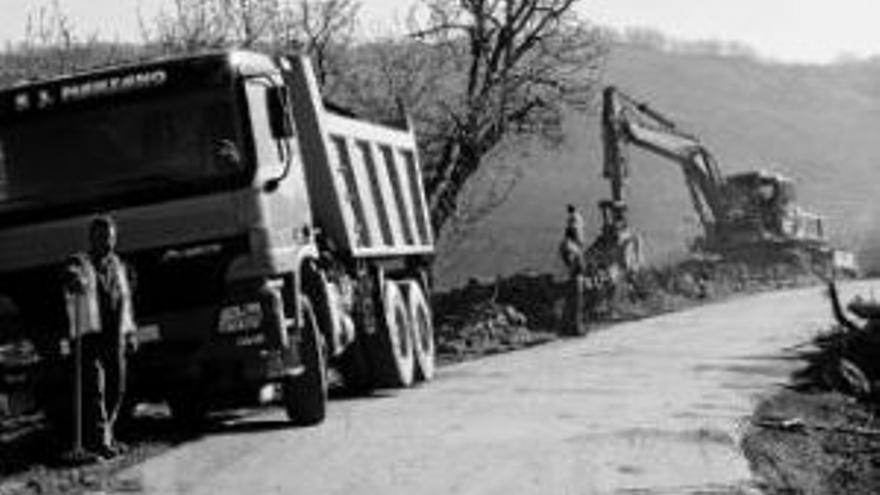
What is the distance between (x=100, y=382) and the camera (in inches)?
523

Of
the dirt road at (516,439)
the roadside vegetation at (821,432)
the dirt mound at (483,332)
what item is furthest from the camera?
the dirt mound at (483,332)

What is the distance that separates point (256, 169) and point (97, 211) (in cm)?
127

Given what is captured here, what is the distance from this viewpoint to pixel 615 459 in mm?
12273

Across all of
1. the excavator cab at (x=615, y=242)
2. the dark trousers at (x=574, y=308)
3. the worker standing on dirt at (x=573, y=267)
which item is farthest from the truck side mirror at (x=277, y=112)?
the excavator cab at (x=615, y=242)

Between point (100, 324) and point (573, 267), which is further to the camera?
point (573, 267)

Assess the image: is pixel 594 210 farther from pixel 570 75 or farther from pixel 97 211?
pixel 97 211

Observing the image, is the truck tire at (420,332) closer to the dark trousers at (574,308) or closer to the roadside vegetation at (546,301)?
the roadside vegetation at (546,301)

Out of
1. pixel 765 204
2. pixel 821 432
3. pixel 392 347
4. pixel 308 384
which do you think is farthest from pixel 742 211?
pixel 308 384

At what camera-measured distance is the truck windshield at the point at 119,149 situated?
14.0 meters

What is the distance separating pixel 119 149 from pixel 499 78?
18774 mm

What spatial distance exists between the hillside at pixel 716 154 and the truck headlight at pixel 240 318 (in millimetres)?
35509

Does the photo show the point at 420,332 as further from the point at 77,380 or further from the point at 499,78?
the point at 499,78

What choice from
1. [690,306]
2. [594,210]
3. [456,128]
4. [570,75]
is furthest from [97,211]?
[594,210]

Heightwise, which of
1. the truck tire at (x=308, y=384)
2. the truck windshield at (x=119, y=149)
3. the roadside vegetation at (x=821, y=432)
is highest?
the truck windshield at (x=119, y=149)
